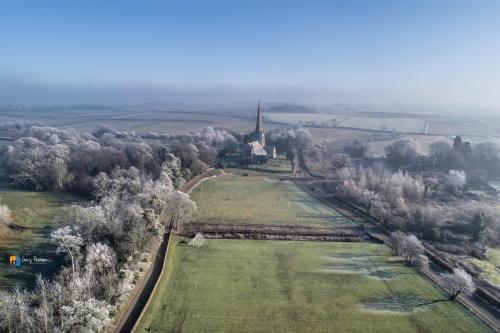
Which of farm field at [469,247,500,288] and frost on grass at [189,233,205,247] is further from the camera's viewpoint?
frost on grass at [189,233,205,247]

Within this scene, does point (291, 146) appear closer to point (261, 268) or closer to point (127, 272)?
point (261, 268)

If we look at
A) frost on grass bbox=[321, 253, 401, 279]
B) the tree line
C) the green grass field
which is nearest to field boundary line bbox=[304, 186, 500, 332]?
frost on grass bbox=[321, 253, 401, 279]

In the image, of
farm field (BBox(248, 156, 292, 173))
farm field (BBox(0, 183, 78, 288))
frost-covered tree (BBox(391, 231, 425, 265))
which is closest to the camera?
farm field (BBox(0, 183, 78, 288))

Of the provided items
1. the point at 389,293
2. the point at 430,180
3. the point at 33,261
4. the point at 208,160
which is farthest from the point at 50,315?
the point at 430,180

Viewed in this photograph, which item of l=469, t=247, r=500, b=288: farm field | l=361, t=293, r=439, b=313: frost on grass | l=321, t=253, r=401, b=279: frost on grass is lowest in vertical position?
l=361, t=293, r=439, b=313: frost on grass

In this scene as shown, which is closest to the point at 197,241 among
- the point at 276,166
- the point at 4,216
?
the point at 4,216

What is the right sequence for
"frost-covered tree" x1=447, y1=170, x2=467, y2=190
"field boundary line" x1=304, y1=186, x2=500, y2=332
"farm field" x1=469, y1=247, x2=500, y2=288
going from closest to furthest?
"field boundary line" x1=304, y1=186, x2=500, y2=332 → "farm field" x1=469, y1=247, x2=500, y2=288 → "frost-covered tree" x1=447, y1=170, x2=467, y2=190

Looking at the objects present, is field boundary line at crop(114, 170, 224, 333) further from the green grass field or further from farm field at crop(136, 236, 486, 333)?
the green grass field

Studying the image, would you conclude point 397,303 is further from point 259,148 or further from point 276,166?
point 259,148
